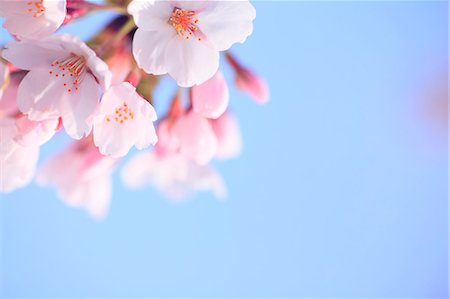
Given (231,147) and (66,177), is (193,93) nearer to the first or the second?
(231,147)

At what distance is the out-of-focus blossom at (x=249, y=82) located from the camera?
123cm

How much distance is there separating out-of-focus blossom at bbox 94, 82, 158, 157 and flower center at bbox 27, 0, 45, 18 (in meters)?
0.15

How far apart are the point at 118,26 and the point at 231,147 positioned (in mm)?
398

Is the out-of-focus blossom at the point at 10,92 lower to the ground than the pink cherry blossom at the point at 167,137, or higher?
higher

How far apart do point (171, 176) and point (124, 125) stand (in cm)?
51

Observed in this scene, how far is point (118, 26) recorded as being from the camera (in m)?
1.03

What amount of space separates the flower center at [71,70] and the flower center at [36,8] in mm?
81

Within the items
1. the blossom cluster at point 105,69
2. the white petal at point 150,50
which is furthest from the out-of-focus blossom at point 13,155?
the white petal at point 150,50

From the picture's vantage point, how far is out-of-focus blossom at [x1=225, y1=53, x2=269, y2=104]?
1228 mm

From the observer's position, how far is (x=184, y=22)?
0.88 meters

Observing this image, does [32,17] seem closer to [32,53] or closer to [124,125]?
[32,53]

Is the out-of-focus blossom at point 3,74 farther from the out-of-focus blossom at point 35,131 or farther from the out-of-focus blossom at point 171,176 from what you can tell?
the out-of-focus blossom at point 171,176

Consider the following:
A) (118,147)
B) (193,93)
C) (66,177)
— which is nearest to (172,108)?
(193,93)

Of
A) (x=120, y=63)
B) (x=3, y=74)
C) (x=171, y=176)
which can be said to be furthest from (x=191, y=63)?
(x=171, y=176)
